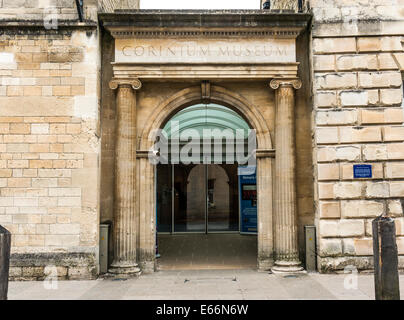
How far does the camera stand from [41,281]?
22.9 ft

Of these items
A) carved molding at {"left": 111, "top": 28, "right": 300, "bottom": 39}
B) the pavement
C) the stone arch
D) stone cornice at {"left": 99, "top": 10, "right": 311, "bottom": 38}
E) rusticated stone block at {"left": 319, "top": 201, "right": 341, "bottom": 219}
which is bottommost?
the pavement

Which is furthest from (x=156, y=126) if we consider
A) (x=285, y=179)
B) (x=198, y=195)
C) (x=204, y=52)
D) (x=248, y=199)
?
(x=198, y=195)

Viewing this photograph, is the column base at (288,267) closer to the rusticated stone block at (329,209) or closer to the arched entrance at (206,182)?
the rusticated stone block at (329,209)

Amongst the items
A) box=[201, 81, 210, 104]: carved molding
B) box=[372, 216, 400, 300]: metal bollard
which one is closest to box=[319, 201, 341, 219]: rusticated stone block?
box=[372, 216, 400, 300]: metal bollard

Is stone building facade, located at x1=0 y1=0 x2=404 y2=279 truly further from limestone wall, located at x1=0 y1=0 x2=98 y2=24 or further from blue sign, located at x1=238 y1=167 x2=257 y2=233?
blue sign, located at x1=238 y1=167 x2=257 y2=233

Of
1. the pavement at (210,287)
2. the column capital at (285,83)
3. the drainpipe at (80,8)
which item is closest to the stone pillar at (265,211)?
the pavement at (210,287)

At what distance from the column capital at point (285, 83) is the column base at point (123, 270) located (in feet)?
15.6

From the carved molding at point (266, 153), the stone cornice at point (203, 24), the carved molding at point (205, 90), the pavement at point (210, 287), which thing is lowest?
the pavement at point (210, 287)

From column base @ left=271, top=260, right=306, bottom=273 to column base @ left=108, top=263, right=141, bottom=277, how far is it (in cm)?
282

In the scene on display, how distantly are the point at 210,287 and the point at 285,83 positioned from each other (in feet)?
14.5

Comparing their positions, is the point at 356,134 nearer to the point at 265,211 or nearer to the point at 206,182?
the point at 265,211

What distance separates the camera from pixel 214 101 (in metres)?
8.06

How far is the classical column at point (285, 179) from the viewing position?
7.46m

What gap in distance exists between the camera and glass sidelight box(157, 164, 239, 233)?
47.3 feet
